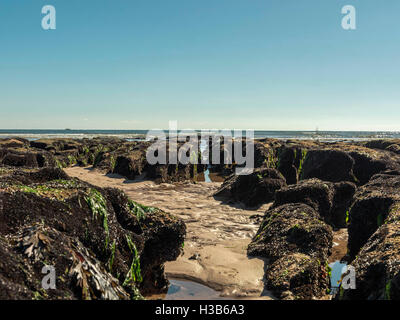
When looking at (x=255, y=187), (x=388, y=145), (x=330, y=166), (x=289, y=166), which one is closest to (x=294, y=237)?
(x=255, y=187)

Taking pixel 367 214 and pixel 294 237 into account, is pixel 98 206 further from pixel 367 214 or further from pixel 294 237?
pixel 367 214

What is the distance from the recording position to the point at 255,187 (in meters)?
10.3

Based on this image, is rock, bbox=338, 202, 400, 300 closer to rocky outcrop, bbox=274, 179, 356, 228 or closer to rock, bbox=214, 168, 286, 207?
rocky outcrop, bbox=274, 179, 356, 228

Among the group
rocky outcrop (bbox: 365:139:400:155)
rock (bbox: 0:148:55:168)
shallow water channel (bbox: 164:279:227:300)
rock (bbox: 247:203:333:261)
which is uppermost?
rocky outcrop (bbox: 365:139:400:155)

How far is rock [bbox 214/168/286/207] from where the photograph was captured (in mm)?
9930

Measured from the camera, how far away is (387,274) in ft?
9.07

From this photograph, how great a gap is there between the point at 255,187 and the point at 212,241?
14.1 feet

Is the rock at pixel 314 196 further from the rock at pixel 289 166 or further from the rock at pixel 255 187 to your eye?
the rock at pixel 289 166

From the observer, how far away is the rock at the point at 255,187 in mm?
9930

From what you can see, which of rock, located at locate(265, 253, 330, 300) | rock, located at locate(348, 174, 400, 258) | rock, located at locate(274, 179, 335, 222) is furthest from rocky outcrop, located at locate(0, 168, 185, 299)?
rock, located at locate(274, 179, 335, 222)

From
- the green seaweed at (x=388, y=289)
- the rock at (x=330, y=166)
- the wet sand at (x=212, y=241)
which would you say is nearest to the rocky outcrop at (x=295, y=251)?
the wet sand at (x=212, y=241)

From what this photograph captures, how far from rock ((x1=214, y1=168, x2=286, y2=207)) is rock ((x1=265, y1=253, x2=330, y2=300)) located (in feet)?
17.5

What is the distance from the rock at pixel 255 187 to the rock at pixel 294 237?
12.7ft
